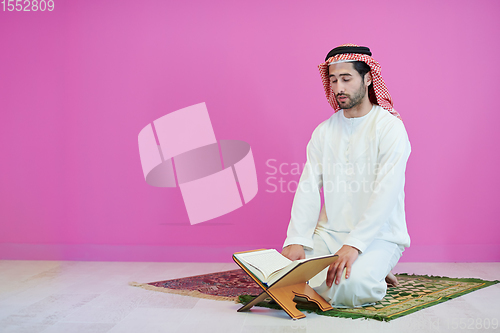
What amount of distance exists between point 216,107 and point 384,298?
1.99m

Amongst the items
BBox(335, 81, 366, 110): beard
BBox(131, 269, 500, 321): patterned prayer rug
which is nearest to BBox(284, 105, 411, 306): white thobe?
BBox(335, 81, 366, 110): beard

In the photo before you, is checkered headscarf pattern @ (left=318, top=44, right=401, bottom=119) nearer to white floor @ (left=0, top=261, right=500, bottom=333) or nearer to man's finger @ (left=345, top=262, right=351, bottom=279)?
man's finger @ (left=345, top=262, right=351, bottom=279)

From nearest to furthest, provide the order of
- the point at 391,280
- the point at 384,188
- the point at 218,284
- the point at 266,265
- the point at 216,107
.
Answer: the point at 266,265 < the point at 384,188 < the point at 391,280 < the point at 218,284 < the point at 216,107

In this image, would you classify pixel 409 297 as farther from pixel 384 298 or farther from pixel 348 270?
pixel 348 270

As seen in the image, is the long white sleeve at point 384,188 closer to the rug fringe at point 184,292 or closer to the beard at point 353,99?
the beard at point 353,99

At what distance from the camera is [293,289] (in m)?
2.04

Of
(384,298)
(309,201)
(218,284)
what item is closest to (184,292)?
(218,284)

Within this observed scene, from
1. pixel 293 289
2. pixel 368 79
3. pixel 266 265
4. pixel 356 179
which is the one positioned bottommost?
pixel 293 289

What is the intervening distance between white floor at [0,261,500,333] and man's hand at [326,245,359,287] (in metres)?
0.19

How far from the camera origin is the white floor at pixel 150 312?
182cm

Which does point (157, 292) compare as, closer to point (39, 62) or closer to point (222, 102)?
point (222, 102)

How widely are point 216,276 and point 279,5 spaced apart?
2137 millimetres

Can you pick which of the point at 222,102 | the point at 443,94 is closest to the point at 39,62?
the point at 222,102

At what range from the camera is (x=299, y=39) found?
11.8 ft
